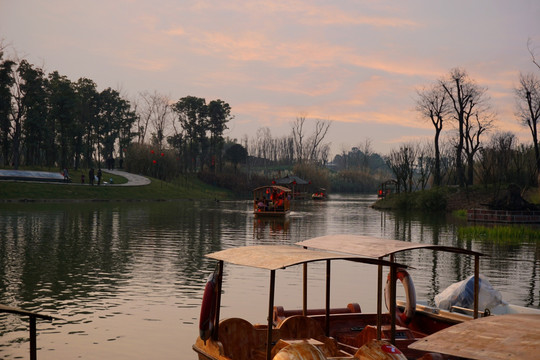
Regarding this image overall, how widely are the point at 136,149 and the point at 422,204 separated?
4700 centimetres

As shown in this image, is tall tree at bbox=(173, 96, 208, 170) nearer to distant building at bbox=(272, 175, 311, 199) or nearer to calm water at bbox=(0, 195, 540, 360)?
distant building at bbox=(272, 175, 311, 199)

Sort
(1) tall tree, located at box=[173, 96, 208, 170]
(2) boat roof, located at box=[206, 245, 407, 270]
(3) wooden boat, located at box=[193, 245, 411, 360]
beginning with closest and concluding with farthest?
1. (2) boat roof, located at box=[206, 245, 407, 270]
2. (3) wooden boat, located at box=[193, 245, 411, 360]
3. (1) tall tree, located at box=[173, 96, 208, 170]

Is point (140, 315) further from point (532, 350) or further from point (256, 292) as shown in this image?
point (532, 350)

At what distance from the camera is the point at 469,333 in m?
4.93

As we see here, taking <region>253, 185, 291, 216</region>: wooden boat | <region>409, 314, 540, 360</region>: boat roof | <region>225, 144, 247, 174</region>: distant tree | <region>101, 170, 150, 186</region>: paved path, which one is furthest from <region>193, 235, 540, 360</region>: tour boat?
<region>225, 144, 247, 174</region>: distant tree

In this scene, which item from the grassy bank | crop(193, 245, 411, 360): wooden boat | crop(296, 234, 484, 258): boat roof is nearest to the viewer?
crop(193, 245, 411, 360): wooden boat

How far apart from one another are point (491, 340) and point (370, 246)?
4.85 meters

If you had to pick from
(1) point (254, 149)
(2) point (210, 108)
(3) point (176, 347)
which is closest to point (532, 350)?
(3) point (176, 347)

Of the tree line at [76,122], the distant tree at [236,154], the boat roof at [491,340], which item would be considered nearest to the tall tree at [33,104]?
the tree line at [76,122]

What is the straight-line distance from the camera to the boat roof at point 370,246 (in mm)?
9090

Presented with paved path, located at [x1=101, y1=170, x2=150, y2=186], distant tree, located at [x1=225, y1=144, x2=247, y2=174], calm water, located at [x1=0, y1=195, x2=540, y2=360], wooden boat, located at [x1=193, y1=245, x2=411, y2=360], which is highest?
distant tree, located at [x1=225, y1=144, x2=247, y2=174]

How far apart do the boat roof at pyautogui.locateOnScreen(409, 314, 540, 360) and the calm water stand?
677 centimetres

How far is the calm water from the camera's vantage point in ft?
38.8

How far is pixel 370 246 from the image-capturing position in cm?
958
